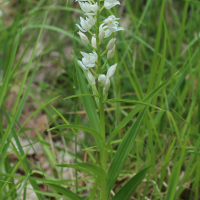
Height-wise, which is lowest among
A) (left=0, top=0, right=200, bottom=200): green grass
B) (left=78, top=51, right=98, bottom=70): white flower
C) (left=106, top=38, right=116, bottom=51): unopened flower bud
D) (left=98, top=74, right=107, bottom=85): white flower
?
A: (left=0, top=0, right=200, bottom=200): green grass

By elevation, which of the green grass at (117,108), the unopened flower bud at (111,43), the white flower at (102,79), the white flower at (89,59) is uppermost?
the unopened flower bud at (111,43)

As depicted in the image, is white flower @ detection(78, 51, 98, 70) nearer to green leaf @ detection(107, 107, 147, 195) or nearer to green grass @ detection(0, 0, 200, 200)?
green grass @ detection(0, 0, 200, 200)

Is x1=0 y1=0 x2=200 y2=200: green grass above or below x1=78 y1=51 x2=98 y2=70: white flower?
below

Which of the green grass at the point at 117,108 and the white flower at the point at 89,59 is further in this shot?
the green grass at the point at 117,108

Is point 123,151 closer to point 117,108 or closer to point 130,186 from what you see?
point 130,186

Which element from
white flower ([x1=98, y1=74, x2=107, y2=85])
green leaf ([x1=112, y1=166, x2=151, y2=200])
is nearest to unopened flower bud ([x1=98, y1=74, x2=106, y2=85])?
white flower ([x1=98, y1=74, x2=107, y2=85])

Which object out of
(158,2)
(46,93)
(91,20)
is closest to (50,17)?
(46,93)

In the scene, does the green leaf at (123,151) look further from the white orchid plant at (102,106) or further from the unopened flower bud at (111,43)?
the unopened flower bud at (111,43)

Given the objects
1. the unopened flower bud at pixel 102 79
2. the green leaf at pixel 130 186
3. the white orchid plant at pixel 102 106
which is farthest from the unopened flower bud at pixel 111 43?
the green leaf at pixel 130 186

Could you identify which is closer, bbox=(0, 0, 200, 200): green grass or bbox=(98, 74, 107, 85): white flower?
bbox=(98, 74, 107, 85): white flower
